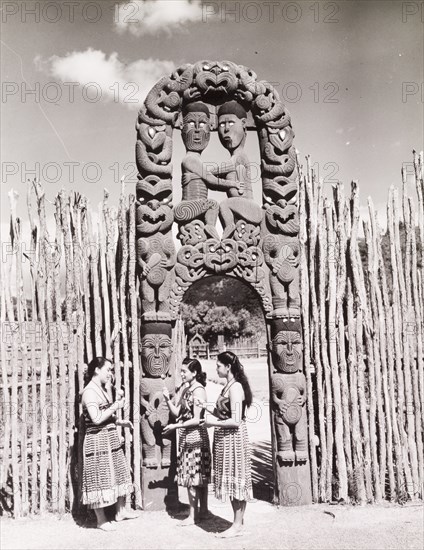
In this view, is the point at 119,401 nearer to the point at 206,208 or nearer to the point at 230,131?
the point at 206,208

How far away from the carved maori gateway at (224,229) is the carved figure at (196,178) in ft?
0.04

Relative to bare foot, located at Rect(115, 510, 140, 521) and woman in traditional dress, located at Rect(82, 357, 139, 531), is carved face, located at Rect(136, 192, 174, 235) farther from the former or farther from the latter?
bare foot, located at Rect(115, 510, 140, 521)

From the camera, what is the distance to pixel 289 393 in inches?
208

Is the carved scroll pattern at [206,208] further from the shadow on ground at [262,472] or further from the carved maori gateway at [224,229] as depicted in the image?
the shadow on ground at [262,472]

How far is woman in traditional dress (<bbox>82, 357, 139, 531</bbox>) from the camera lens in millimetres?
4465

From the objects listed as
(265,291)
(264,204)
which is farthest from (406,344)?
(264,204)

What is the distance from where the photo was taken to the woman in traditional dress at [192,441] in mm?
4578

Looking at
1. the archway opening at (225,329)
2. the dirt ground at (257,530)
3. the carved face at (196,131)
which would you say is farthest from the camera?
the archway opening at (225,329)

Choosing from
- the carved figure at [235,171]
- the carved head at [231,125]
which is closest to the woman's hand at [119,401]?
the carved figure at [235,171]

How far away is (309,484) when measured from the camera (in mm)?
5270

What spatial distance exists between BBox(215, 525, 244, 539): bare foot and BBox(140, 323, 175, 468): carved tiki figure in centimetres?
100

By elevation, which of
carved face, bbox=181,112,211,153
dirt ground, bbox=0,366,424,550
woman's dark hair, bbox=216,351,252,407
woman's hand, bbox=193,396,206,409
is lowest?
dirt ground, bbox=0,366,424,550

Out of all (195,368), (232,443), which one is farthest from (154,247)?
(232,443)

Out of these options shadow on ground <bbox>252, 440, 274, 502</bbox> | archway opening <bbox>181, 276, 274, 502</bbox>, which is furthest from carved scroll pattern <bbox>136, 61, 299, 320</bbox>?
archway opening <bbox>181, 276, 274, 502</bbox>
